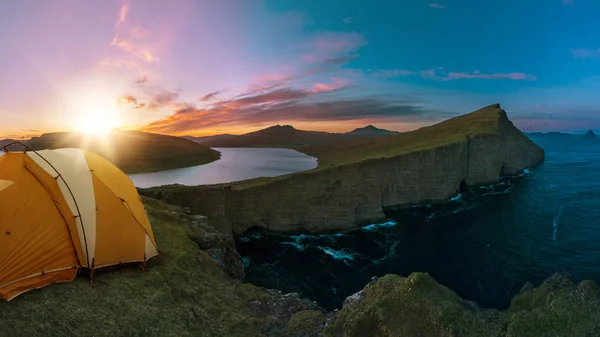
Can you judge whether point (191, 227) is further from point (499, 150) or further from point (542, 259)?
point (499, 150)

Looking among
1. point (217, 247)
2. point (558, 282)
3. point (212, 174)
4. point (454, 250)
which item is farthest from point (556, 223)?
point (212, 174)

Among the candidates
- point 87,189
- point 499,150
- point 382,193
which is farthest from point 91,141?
point 499,150

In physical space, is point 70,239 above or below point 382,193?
above

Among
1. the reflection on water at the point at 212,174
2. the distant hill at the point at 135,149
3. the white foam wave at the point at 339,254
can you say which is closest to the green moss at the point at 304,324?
the white foam wave at the point at 339,254

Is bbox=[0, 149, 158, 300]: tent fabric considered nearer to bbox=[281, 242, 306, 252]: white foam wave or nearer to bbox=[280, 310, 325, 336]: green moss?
bbox=[280, 310, 325, 336]: green moss

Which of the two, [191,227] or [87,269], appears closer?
[87,269]

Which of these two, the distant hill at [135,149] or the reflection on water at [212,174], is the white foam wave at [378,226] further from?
the distant hill at [135,149]
